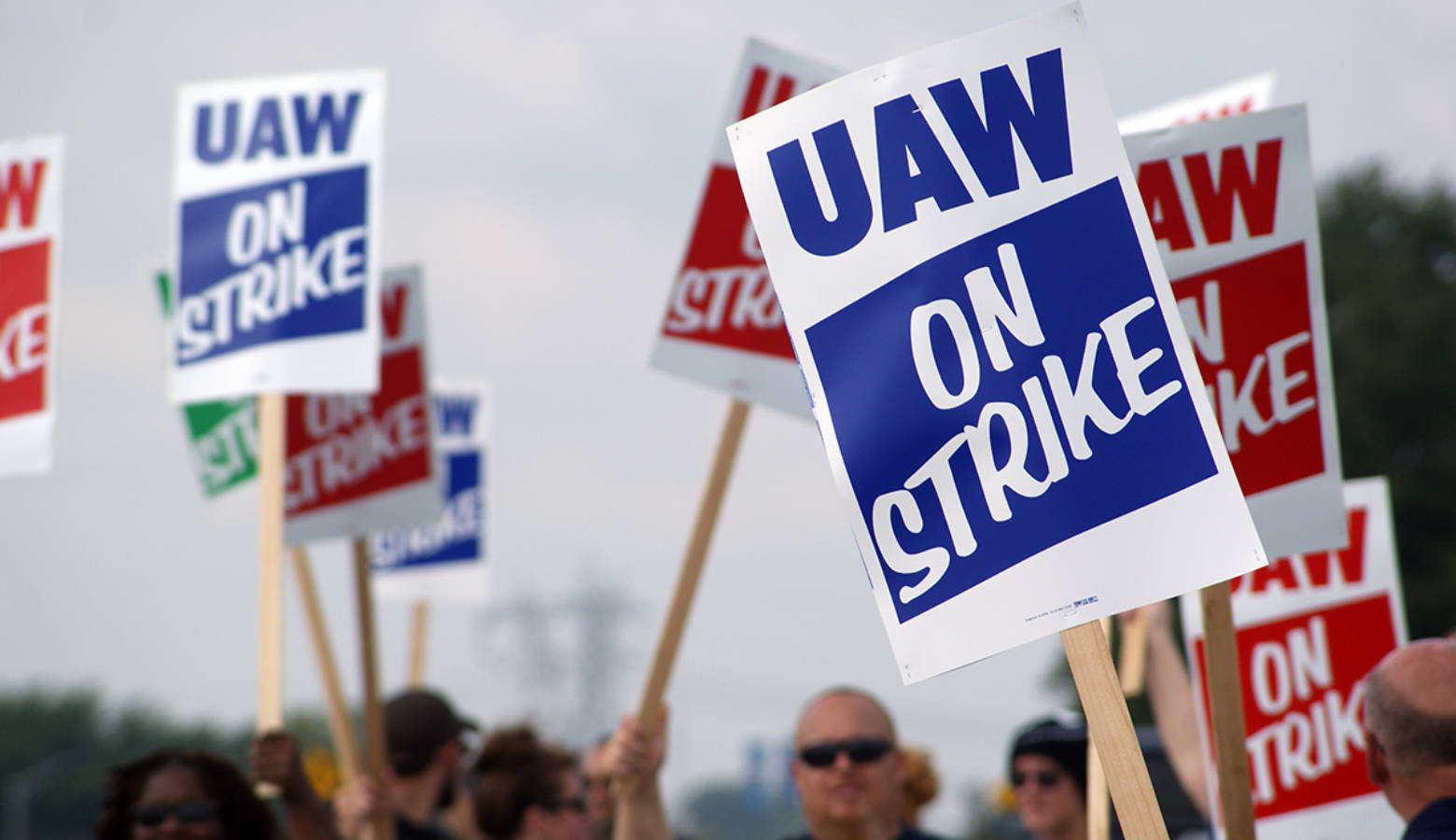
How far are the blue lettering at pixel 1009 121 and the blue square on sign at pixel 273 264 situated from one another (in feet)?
10.3

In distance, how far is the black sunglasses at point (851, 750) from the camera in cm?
477

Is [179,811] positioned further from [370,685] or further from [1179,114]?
[1179,114]

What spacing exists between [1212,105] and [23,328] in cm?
404

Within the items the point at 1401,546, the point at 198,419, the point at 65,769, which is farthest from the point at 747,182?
the point at 65,769

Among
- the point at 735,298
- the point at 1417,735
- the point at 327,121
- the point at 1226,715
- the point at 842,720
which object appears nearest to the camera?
the point at 1417,735

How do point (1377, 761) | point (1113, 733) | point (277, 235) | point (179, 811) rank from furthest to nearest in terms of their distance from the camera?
point (277, 235) < point (179, 811) < point (1377, 761) < point (1113, 733)

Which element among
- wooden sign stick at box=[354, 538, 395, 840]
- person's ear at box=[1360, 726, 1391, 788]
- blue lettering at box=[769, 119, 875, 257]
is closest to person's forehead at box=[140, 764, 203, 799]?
wooden sign stick at box=[354, 538, 395, 840]

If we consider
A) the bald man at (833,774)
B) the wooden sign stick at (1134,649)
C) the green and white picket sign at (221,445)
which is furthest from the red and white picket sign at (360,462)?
the wooden sign stick at (1134,649)

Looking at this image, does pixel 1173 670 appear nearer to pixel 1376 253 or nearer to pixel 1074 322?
pixel 1074 322

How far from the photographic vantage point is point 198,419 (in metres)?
7.29

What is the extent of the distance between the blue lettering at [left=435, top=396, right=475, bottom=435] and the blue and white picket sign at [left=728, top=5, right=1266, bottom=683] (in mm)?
6148

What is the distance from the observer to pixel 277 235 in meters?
5.85

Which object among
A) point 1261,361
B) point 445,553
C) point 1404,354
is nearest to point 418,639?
point 445,553

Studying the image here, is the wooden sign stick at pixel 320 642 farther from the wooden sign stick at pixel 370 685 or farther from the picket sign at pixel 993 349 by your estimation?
the picket sign at pixel 993 349
